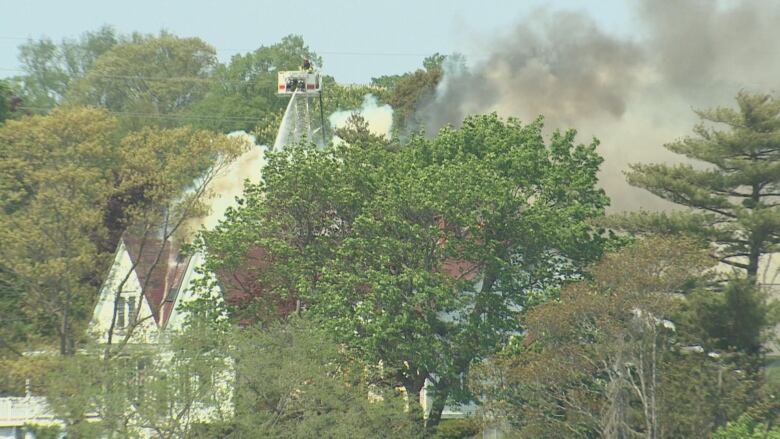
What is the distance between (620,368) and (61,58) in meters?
119

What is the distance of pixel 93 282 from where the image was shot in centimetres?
5988

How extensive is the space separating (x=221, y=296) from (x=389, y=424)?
11.5 meters

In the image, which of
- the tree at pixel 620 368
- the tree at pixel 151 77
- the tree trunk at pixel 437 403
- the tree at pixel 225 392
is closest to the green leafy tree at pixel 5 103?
the tree trunk at pixel 437 403

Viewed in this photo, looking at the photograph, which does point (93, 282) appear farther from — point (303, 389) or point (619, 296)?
point (619, 296)

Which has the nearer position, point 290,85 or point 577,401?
point 577,401

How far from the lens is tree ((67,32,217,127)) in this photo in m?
130

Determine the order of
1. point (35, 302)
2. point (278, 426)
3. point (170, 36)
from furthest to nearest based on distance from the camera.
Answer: point (170, 36) < point (35, 302) < point (278, 426)

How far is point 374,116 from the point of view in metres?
98.3

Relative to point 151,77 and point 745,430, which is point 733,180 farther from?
point 151,77

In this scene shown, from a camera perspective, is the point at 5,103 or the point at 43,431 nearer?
the point at 43,431

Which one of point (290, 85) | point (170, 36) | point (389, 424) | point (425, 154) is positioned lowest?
point (389, 424)

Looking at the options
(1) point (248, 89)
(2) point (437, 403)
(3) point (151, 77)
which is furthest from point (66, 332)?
(3) point (151, 77)

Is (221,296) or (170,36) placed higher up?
(170,36)

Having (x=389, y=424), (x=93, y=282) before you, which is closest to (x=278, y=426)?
(x=389, y=424)
